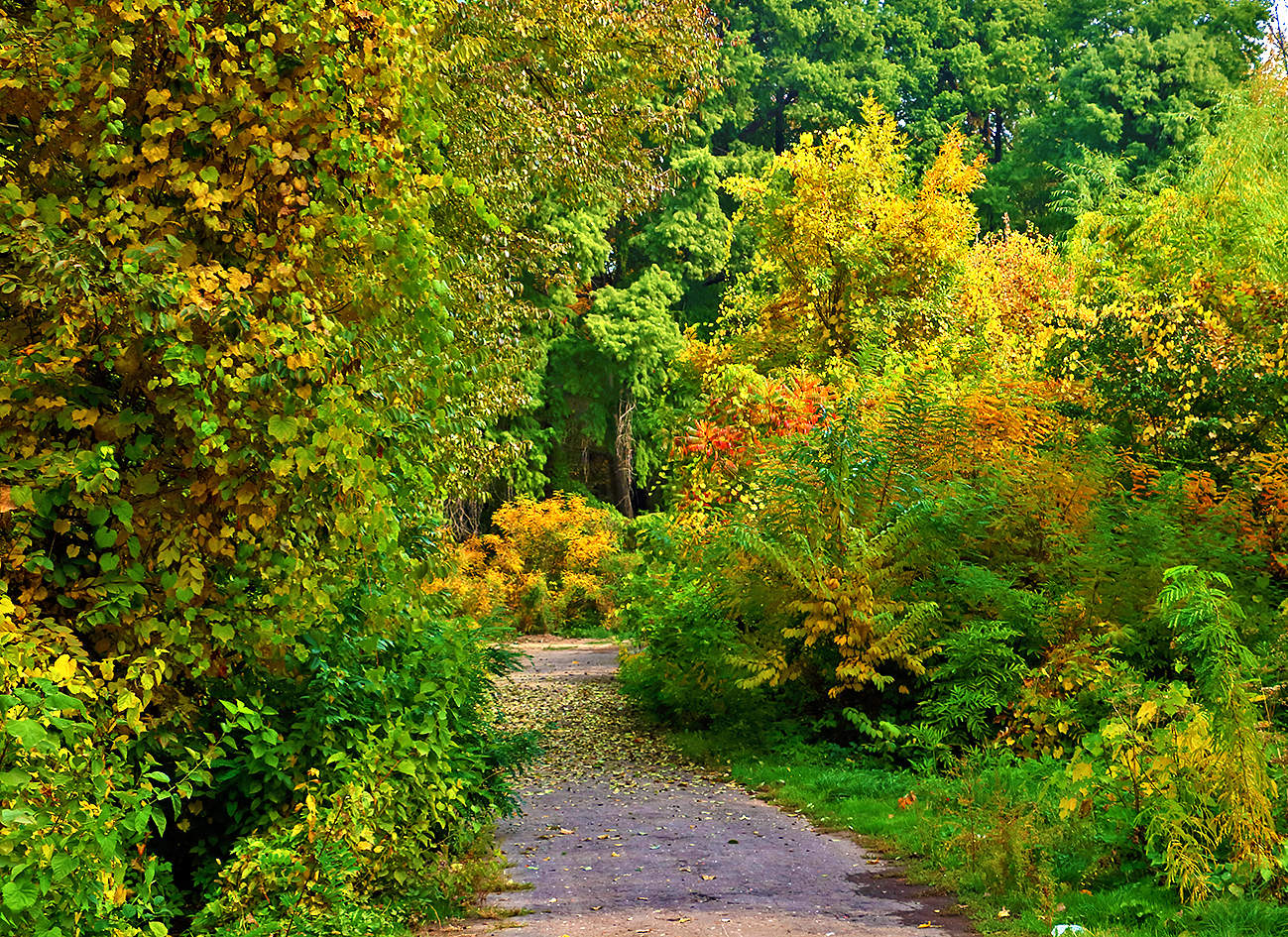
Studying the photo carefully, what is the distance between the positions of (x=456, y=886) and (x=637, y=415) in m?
23.5

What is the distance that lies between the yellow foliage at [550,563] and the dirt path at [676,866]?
12514 mm

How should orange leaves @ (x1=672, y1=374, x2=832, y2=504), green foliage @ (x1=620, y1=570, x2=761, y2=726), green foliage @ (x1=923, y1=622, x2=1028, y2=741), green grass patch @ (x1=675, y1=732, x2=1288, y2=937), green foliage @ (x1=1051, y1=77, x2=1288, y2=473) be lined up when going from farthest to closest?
orange leaves @ (x1=672, y1=374, x2=832, y2=504) < green foliage @ (x1=1051, y1=77, x2=1288, y2=473) < green foliage @ (x1=620, y1=570, x2=761, y2=726) < green foliage @ (x1=923, y1=622, x2=1028, y2=741) < green grass patch @ (x1=675, y1=732, x2=1288, y2=937)

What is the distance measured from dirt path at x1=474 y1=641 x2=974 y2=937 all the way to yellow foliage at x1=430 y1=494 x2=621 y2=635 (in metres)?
12.5

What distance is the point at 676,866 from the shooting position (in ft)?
22.5

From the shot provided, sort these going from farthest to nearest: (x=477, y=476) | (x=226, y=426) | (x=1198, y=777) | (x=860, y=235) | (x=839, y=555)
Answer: (x=860, y=235)
(x=477, y=476)
(x=839, y=555)
(x=1198, y=777)
(x=226, y=426)

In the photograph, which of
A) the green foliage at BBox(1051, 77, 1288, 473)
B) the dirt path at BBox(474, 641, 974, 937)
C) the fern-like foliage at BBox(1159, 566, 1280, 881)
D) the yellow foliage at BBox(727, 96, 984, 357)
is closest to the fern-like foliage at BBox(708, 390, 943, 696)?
the dirt path at BBox(474, 641, 974, 937)

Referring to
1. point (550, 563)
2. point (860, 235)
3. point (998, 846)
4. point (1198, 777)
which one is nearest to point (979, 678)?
point (998, 846)

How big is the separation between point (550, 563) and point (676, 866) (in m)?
17.9

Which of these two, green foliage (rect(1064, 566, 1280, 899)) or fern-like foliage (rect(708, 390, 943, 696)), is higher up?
fern-like foliage (rect(708, 390, 943, 696))

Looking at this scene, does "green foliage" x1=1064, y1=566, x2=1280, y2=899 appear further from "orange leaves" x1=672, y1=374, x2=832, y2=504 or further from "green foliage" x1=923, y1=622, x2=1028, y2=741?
"orange leaves" x1=672, y1=374, x2=832, y2=504

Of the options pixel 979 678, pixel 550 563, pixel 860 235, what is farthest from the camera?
pixel 550 563

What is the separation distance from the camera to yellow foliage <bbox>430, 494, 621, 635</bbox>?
76.9 feet

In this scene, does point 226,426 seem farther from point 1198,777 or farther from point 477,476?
point 477,476

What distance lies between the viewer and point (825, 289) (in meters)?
17.9
